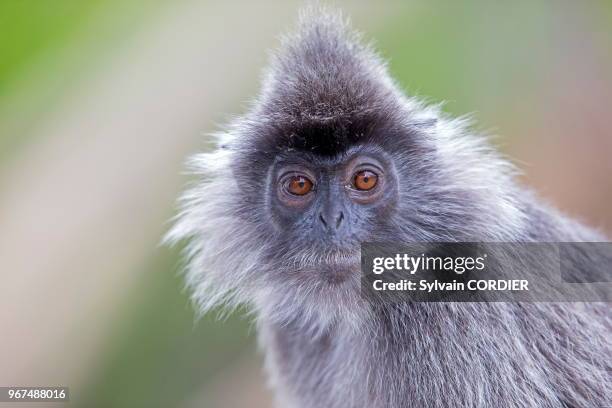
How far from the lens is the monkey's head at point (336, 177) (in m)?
3.70

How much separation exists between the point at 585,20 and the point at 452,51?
72.3 inches

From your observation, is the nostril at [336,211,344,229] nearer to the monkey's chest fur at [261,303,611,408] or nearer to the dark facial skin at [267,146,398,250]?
the dark facial skin at [267,146,398,250]

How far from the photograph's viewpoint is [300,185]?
3.77 m

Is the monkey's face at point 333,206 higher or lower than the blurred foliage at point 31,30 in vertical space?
lower

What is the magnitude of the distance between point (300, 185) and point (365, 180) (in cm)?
34

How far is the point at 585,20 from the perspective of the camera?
8742mm

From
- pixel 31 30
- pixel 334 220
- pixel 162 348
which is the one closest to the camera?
pixel 334 220

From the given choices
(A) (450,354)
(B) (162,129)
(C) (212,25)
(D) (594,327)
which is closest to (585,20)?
(C) (212,25)

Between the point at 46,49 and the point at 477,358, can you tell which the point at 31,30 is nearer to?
the point at 46,49

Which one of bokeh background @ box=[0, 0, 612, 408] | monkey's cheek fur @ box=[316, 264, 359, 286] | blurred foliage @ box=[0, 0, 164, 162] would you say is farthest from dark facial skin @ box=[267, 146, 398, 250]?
blurred foliage @ box=[0, 0, 164, 162]

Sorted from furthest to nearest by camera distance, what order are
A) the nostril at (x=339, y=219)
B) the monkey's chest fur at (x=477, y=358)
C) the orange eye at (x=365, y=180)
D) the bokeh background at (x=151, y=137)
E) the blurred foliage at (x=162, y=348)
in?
1. the blurred foliage at (x=162, y=348)
2. the bokeh background at (x=151, y=137)
3. the orange eye at (x=365, y=180)
4. the nostril at (x=339, y=219)
5. the monkey's chest fur at (x=477, y=358)

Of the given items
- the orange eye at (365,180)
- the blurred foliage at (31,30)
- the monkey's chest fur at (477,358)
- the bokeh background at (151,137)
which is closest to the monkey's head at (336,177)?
the orange eye at (365,180)

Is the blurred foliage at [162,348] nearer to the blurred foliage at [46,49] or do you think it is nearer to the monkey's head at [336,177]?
the blurred foliage at [46,49]

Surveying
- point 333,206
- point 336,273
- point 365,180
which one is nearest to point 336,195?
point 333,206
